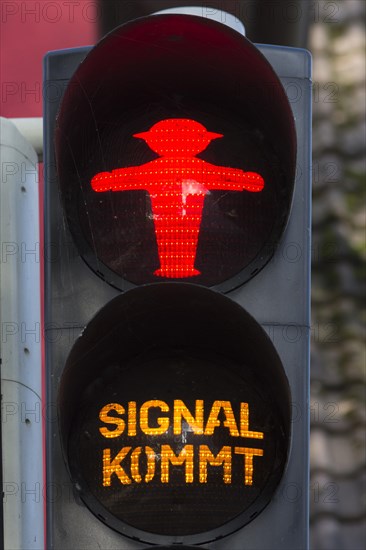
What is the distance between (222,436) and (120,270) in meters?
0.31

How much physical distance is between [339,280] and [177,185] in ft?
16.0

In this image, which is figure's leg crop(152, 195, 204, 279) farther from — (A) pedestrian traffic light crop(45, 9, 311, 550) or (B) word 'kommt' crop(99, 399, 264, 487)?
(B) word 'kommt' crop(99, 399, 264, 487)

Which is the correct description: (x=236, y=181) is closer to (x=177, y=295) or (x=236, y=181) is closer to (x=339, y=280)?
(x=177, y=295)

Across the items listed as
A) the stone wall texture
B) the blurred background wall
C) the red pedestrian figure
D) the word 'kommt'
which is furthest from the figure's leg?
the stone wall texture

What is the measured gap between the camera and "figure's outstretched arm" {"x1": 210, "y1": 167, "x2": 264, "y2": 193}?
8.28 feet

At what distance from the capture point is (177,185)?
251 centimetres

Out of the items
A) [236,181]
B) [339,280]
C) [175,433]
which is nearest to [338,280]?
[339,280]

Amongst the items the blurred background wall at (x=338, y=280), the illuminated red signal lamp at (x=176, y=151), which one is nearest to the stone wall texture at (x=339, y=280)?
the blurred background wall at (x=338, y=280)

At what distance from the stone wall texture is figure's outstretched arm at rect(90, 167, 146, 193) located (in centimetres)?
386

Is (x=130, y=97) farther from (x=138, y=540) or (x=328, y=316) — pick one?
(x=328, y=316)

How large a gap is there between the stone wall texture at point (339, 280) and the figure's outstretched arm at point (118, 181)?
3.86 metres

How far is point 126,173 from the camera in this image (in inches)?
99.5

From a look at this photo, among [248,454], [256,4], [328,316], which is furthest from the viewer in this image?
[328,316]

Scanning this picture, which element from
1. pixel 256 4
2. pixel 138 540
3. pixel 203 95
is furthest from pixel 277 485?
pixel 256 4
